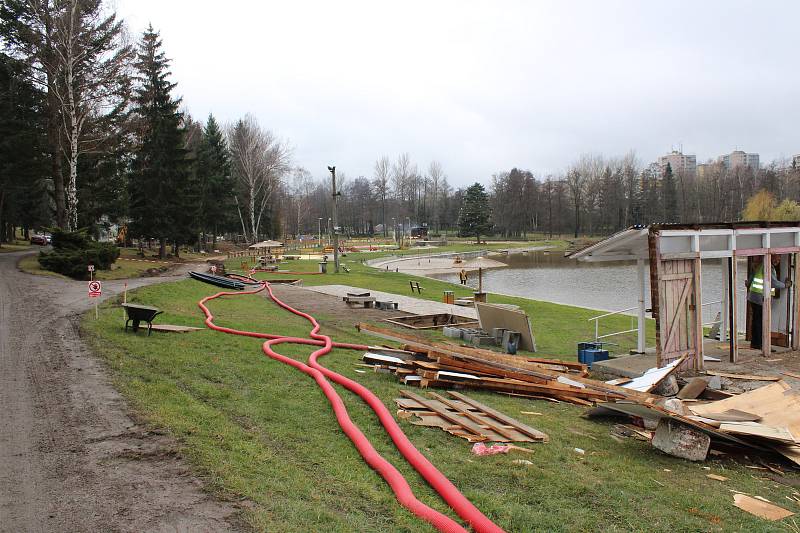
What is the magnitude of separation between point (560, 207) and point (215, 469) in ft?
383

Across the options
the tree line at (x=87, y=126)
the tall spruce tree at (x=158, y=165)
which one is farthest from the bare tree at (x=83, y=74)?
the tall spruce tree at (x=158, y=165)

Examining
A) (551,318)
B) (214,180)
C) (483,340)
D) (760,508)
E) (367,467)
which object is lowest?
(551,318)

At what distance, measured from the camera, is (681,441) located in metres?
6.65

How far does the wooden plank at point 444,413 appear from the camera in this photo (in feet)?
23.3

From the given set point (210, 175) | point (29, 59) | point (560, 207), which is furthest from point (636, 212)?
point (29, 59)

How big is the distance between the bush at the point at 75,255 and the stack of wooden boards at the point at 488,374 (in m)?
16.8

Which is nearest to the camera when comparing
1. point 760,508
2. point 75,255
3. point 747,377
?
point 760,508

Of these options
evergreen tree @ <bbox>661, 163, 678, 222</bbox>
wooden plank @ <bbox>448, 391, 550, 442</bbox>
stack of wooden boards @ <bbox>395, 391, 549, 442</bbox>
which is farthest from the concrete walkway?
evergreen tree @ <bbox>661, 163, 678, 222</bbox>

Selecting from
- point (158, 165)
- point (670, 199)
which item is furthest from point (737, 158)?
point (158, 165)

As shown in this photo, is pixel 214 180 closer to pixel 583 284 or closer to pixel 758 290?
pixel 583 284

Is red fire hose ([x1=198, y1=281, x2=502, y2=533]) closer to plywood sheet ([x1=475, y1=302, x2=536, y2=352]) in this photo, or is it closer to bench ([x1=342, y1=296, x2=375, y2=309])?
plywood sheet ([x1=475, y1=302, x2=536, y2=352])

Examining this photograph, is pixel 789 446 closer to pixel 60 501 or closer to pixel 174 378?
pixel 60 501

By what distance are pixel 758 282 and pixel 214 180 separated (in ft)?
162

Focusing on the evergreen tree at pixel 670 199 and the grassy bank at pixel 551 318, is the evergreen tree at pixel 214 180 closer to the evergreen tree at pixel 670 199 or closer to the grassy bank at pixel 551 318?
the grassy bank at pixel 551 318
